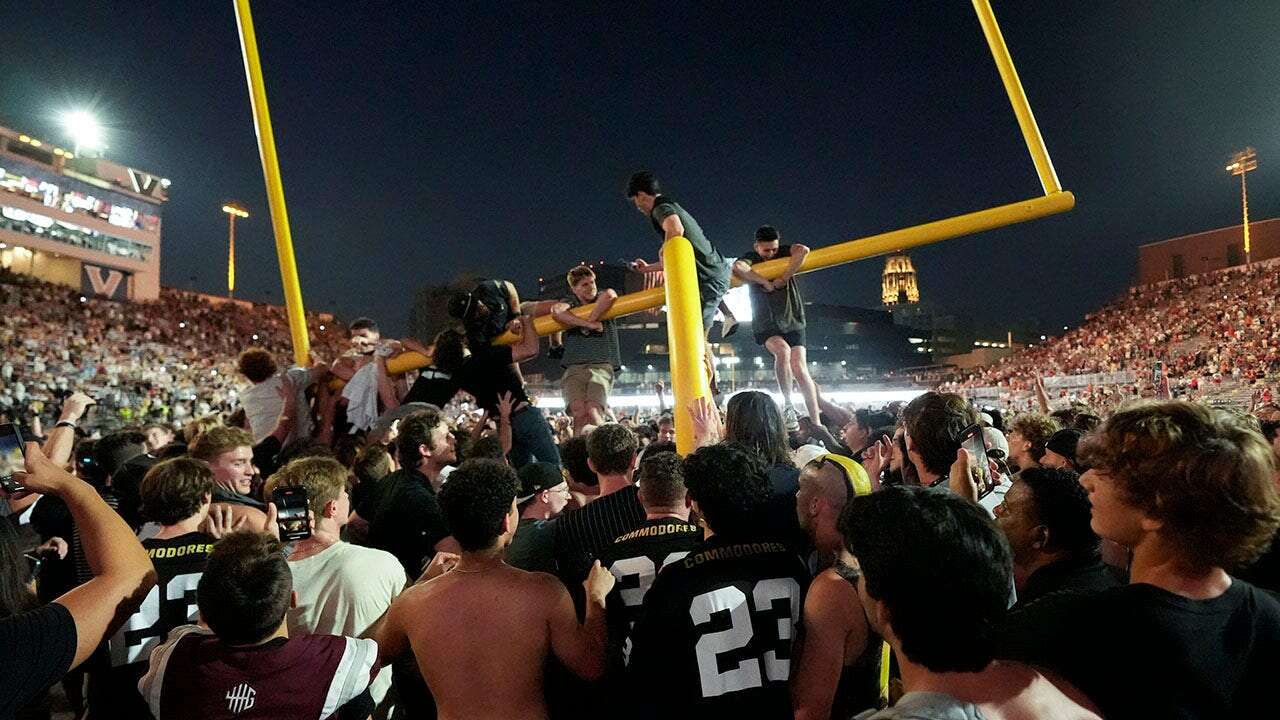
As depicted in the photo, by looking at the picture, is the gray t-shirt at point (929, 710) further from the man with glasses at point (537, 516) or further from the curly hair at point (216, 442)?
the curly hair at point (216, 442)

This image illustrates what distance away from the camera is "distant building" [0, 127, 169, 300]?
4425 centimetres

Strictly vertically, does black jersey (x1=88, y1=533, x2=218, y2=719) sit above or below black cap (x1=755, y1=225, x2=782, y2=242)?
below

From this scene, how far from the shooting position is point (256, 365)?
617 centimetres

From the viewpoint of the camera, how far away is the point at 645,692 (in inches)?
82.6

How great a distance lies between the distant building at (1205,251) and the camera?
46.8 metres

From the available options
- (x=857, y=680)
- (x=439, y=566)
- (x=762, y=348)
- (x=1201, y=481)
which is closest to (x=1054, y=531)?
(x=1201, y=481)

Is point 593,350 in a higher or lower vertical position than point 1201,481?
higher

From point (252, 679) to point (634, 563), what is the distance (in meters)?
1.13

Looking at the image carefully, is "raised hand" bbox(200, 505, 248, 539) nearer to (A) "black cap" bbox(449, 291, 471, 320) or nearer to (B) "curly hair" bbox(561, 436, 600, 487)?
(B) "curly hair" bbox(561, 436, 600, 487)

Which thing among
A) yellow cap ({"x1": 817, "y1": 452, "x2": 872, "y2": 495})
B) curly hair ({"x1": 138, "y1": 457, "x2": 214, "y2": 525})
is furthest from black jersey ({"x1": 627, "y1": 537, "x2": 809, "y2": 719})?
curly hair ({"x1": 138, "y1": 457, "x2": 214, "y2": 525})

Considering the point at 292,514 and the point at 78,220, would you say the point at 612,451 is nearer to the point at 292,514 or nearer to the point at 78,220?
the point at 292,514

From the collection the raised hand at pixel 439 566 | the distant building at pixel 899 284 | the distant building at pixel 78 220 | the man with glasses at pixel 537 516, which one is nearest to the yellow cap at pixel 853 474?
the man with glasses at pixel 537 516

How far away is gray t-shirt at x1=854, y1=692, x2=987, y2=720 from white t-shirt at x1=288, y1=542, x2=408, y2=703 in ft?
6.87

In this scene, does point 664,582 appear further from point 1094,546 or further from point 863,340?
point 863,340
